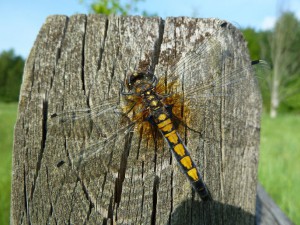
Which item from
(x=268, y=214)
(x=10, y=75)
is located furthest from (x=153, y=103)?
(x=10, y=75)

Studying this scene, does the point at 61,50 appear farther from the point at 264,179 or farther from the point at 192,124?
the point at 264,179

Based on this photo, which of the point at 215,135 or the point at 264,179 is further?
the point at 264,179

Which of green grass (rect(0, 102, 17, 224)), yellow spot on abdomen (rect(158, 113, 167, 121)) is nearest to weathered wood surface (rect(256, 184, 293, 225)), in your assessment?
yellow spot on abdomen (rect(158, 113, 167, 121))

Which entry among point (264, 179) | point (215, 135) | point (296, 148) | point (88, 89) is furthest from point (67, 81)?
point (296, 148)

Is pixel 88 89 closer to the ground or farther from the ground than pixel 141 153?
farther from the ground

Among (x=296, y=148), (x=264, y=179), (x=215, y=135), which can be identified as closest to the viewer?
(x=215, y=135)

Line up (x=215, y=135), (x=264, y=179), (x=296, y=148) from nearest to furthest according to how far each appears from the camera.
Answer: (x=215, y=135) < (x=264, y=179) < (x=296, y=148)

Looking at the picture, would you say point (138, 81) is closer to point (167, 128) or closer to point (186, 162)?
point (167, 128)
